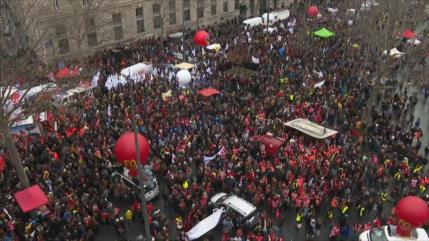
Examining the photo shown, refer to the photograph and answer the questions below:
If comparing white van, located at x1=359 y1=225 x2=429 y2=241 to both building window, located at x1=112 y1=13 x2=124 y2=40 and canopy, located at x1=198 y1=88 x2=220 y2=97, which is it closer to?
canopy, located at x1=198 y1=88 x2=220 y2=97

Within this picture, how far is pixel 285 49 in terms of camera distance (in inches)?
1460

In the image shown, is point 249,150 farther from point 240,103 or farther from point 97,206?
point 97,206

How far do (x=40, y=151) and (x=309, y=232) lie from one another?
47.6 feet

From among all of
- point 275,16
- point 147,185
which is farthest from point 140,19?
point 147,185

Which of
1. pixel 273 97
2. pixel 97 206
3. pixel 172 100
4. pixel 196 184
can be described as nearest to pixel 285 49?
pixel 273 97

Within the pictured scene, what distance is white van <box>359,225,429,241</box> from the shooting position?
1638cm

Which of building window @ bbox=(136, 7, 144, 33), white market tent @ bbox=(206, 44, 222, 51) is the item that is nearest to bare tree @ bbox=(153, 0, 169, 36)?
building window @ bbox=(136, 7, 144, 33)

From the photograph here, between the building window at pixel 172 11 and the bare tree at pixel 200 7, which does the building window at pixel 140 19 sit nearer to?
the building window at pixel 172 11

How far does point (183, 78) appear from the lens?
29859 mm

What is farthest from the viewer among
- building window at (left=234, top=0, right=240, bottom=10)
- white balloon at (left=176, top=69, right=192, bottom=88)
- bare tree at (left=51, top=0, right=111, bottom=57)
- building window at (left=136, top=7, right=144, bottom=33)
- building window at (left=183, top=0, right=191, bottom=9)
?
building window at (left=234, top=0, right=240, bottom=10)

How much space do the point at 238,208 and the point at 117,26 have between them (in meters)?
30.3

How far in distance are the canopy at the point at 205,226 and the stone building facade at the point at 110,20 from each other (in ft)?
70.1

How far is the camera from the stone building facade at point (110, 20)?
35.2m

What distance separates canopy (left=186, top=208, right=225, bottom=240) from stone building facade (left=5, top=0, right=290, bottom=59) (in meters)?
21.4
